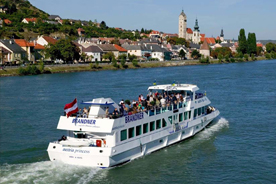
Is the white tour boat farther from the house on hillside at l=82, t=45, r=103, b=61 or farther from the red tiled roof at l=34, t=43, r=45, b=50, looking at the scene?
the house on hillside at l=82, t=45, r=103, b=61

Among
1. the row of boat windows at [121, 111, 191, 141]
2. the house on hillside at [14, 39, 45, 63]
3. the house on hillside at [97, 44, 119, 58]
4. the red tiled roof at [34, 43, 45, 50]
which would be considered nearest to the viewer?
the row of boat windows at [121, 111, 191, 141]

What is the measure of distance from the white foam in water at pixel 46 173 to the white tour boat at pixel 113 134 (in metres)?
0.43

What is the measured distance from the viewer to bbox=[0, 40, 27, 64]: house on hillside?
98200mm

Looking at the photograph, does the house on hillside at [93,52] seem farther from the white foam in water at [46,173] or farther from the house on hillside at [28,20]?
the white foam in water at [46,173]

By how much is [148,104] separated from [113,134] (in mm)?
4578

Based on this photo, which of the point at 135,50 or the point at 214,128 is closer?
the point at 214,128

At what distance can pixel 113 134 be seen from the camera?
2261 cm

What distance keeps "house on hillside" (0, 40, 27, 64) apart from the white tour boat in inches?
3041

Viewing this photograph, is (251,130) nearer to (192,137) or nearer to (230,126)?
(230,126)

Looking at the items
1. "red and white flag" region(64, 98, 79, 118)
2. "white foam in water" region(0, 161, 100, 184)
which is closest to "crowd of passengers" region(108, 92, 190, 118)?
"red and white flag" region(64, 98, 79, 118)

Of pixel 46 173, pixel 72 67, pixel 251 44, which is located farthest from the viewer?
pixel 251 44

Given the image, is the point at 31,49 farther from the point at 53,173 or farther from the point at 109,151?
the point at 109,151

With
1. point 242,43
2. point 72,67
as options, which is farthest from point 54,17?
point 72,67

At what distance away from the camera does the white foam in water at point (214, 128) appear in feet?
101
